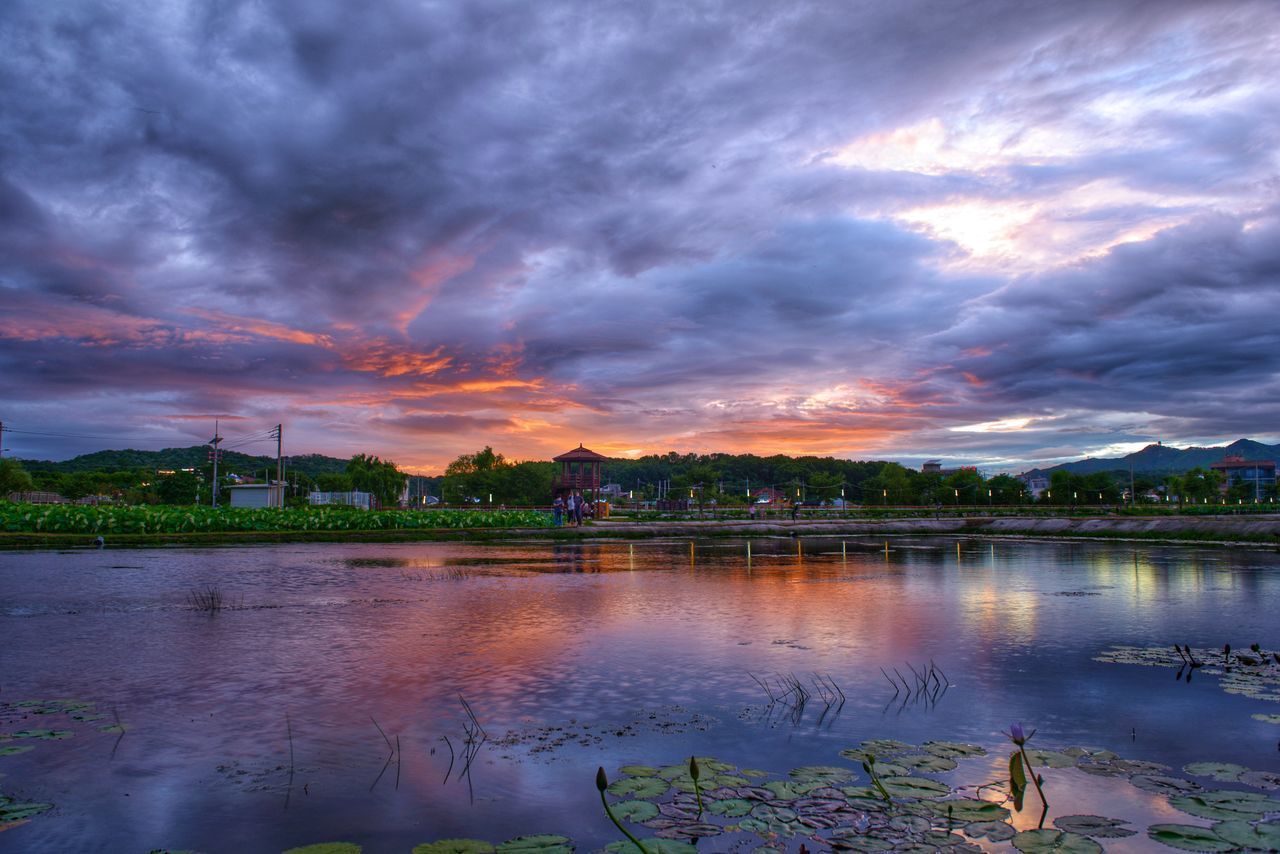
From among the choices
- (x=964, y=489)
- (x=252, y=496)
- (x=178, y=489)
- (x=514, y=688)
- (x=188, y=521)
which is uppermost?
(x=964, y=489)

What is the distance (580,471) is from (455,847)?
79082 millimetres

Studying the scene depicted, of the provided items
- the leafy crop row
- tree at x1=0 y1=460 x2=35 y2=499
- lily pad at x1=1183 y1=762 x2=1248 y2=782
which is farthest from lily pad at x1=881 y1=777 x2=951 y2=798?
tree at x1=0 y1=460 x2=35 y2=499

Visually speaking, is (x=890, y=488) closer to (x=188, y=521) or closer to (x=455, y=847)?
(x=188, y=521)

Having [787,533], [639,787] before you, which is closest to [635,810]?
[639,787]

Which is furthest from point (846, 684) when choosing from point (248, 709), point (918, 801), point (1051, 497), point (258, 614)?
point (1051, 497)

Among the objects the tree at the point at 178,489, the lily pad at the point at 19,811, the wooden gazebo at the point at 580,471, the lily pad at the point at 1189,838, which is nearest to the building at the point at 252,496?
the wooden gazebo at the point at 580,471

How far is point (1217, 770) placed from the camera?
612cm

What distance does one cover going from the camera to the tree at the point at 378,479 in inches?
5187

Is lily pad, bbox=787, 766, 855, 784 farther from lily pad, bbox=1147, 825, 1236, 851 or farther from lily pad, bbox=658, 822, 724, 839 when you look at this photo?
lily pad, bbox=1147, 825, 1236, 851

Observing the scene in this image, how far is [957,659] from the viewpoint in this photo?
425 inches

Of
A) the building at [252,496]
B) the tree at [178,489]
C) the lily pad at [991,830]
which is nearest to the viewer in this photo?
the lily pad at [991,830]

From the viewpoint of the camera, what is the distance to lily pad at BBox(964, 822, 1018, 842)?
16.1ft

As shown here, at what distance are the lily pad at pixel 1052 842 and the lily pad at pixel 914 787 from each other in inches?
29.4

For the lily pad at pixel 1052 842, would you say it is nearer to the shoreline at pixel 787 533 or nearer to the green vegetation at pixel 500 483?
the shoreline at pixel 787 533
